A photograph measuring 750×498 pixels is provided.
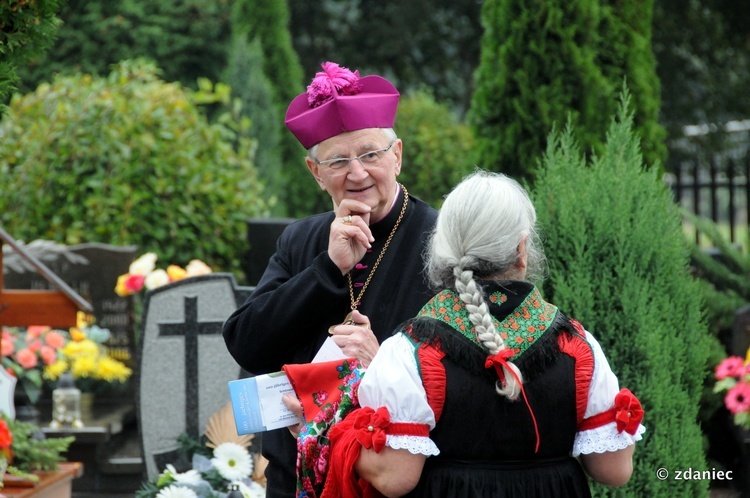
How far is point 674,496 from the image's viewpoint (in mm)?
3502

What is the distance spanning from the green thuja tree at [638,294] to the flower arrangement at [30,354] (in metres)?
3.14

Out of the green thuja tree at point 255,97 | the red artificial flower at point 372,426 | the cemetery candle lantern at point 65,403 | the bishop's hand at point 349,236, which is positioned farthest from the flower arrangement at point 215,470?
the green thuja tree at point 255,97

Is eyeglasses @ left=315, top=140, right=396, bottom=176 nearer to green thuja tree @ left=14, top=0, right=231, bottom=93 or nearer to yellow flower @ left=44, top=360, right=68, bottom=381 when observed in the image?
yellow flower @ left=44, top=360, right=68, bottom=381

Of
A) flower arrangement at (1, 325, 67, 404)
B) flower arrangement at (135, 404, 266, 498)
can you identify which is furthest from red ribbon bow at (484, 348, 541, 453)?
flower arrangement at (1, 325, 67, 404)

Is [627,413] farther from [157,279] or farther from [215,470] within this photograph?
[157,279]

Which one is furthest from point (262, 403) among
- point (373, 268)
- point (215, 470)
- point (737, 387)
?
point (737, 387)

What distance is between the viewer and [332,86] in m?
2.70

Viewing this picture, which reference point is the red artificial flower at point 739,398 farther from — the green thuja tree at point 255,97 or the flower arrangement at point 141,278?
the green thuja tree at point 255,97

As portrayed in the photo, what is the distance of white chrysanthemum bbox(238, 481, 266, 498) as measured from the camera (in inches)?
158

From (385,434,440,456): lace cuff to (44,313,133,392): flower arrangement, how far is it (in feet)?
13.5

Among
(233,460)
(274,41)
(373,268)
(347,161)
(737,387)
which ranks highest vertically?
(274,41)

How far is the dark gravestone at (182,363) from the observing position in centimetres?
443

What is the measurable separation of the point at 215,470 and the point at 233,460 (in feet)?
0.51

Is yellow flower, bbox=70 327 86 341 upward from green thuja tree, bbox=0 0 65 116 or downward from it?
downward
